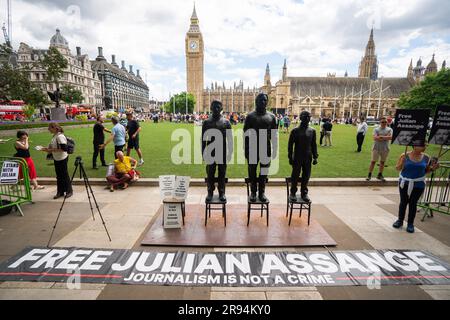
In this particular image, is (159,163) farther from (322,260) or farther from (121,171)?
(322,260)

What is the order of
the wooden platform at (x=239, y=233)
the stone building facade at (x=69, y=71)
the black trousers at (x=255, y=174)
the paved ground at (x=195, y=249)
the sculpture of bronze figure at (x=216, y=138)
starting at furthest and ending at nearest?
the stone building facade at (x=69, y=71)
the black trousers at (x=255, y=174)
the sculpture of bronze figure at (x=216, y=138)
the wooden platform at (x=239, y=233)
the paved ground at (x=195, y=249)

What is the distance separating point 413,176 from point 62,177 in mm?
8561

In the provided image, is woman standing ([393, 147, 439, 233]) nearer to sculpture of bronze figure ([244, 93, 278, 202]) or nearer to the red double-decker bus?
sculpture of bronze figure ([244, 93, 278, 202])

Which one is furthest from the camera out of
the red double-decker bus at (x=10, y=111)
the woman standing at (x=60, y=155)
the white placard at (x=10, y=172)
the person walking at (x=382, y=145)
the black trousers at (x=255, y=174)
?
the red double-decker bus at (x=10, y=111)

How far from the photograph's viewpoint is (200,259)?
3.81m

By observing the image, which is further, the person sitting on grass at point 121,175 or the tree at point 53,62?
the tree at point 53,62

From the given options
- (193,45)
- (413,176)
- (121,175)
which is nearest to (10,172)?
(121,175)

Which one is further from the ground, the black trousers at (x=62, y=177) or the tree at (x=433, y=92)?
the tree at (x=433, y=92)

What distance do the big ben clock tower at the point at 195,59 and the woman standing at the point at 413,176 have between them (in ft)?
333

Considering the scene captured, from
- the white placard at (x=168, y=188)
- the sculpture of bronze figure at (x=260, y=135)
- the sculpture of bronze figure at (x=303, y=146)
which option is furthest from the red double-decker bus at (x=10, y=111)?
the sculpture of bronze figure at (x=303, y=146)

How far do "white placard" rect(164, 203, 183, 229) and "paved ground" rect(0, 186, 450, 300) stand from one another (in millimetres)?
568

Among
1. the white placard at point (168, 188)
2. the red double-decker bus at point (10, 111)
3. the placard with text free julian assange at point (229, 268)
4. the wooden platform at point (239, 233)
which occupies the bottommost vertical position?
the placard with text free julian assange at point (229, 268)

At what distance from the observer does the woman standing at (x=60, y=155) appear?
6285mm

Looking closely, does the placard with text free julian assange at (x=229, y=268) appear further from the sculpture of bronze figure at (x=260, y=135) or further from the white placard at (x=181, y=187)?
the sculpture of bronze figure at (x=260, y=135)
